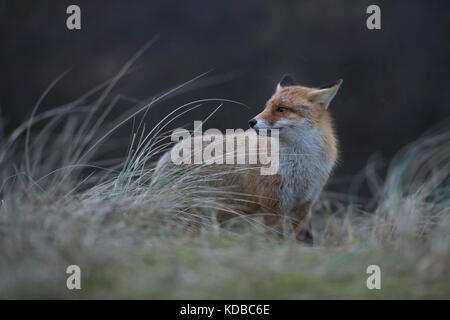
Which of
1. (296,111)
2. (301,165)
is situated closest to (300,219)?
(301,165)

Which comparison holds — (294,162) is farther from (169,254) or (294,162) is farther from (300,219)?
(169,254)

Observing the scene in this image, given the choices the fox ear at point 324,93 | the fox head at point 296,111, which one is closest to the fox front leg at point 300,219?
the fox head at point 296,111

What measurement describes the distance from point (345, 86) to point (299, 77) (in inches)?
38.0

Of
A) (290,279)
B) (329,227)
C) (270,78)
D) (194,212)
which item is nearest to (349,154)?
(270,78)

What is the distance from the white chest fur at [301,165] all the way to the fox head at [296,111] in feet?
0.16

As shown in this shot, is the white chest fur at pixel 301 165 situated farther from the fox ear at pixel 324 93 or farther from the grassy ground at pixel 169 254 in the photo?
the grassy ground at pixel 169 254

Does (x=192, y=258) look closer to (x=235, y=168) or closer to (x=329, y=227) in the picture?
(x=235, y=168)

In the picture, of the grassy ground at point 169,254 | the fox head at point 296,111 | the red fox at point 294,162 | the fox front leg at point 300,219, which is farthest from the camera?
the fox front leg at point 300,219

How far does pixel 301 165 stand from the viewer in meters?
4.50

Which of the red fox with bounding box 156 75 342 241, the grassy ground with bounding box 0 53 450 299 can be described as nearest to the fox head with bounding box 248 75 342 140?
the red fox with bounding box 156 75 342 241

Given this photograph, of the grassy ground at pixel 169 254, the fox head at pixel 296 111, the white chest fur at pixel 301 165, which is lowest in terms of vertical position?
the grassy ground at pixel 169 254

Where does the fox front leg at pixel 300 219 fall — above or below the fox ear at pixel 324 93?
below

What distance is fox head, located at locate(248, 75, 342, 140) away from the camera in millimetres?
4344

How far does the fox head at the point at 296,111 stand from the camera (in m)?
4.34
